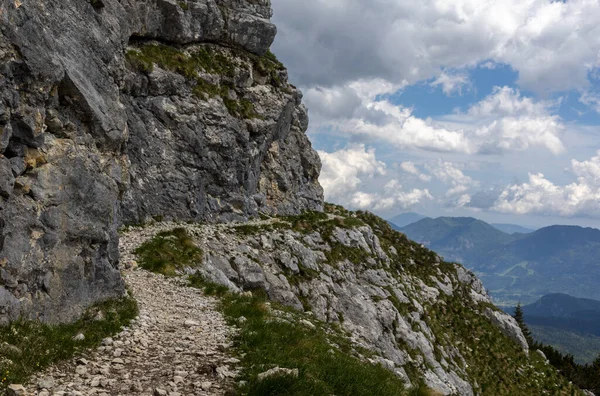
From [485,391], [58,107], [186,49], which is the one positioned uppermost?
[186,49]

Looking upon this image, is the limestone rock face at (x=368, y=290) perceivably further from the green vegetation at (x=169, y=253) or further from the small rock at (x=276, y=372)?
the small rock at (x=276, y=372)

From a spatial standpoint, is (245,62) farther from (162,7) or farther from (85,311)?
(85,311)

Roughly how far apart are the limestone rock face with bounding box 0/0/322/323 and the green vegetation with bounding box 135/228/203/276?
4358 mm

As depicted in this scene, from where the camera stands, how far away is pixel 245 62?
54.7 m

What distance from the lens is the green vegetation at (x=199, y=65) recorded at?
141 feet

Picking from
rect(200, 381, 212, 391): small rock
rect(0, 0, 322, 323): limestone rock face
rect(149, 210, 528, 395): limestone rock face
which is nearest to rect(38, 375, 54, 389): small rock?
rect(200, 381, 212, 391): small rock

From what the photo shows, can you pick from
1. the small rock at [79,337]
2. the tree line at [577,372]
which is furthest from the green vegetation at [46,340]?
the tree line at [577,372]

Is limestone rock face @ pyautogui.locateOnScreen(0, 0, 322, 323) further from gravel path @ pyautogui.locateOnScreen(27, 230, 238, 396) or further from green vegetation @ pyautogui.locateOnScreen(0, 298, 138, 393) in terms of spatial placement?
gravel path @ pyautogui.locateOnScreen(27, 230, 238, 396)

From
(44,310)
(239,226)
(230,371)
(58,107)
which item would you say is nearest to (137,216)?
(239,226)

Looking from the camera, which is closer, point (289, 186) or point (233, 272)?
point (233, 272)

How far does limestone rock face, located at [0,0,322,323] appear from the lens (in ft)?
42.8

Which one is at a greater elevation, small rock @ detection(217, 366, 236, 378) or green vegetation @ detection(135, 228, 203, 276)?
green vegetation @ detection(135, 228, 203, 276)

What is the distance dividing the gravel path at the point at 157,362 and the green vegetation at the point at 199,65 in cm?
3259

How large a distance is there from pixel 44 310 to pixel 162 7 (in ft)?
141
